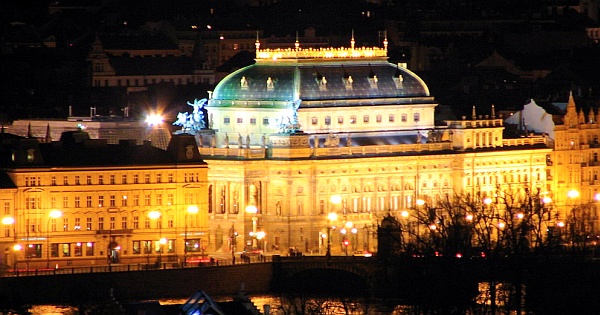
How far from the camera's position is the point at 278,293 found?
164 m

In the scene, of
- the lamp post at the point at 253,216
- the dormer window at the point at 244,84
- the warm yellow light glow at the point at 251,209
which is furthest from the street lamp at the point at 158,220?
the dormer window at the point at 244,84

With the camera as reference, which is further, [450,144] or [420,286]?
[450,144]

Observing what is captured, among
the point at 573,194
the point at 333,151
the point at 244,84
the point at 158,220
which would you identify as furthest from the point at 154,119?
the point at 158,220

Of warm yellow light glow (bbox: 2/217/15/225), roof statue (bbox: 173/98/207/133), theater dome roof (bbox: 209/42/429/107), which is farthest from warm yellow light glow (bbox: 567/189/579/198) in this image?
warm yellow light glow (bbox: 2/217/15/225)

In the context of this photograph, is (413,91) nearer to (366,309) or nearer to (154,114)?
(154,114)

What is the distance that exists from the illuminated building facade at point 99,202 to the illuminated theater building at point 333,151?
5.07 meters

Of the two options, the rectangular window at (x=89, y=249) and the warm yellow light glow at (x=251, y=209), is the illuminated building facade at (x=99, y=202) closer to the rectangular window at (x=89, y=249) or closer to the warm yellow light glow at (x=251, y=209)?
the rectangular window at (x=89, y=249)

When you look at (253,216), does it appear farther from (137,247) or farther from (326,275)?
(326,275)

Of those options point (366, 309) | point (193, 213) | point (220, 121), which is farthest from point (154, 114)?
point (366, 309)

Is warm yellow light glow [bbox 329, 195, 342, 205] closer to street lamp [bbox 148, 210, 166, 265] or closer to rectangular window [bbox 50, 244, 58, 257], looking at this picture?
street lamp [bbox 148, 210, 166, 265]

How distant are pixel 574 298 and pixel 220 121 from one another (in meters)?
35.6

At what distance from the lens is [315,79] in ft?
603

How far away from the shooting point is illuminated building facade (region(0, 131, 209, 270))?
166 meters

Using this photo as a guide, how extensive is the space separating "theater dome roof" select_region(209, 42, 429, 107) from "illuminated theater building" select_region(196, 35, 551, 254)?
1.7 inches
